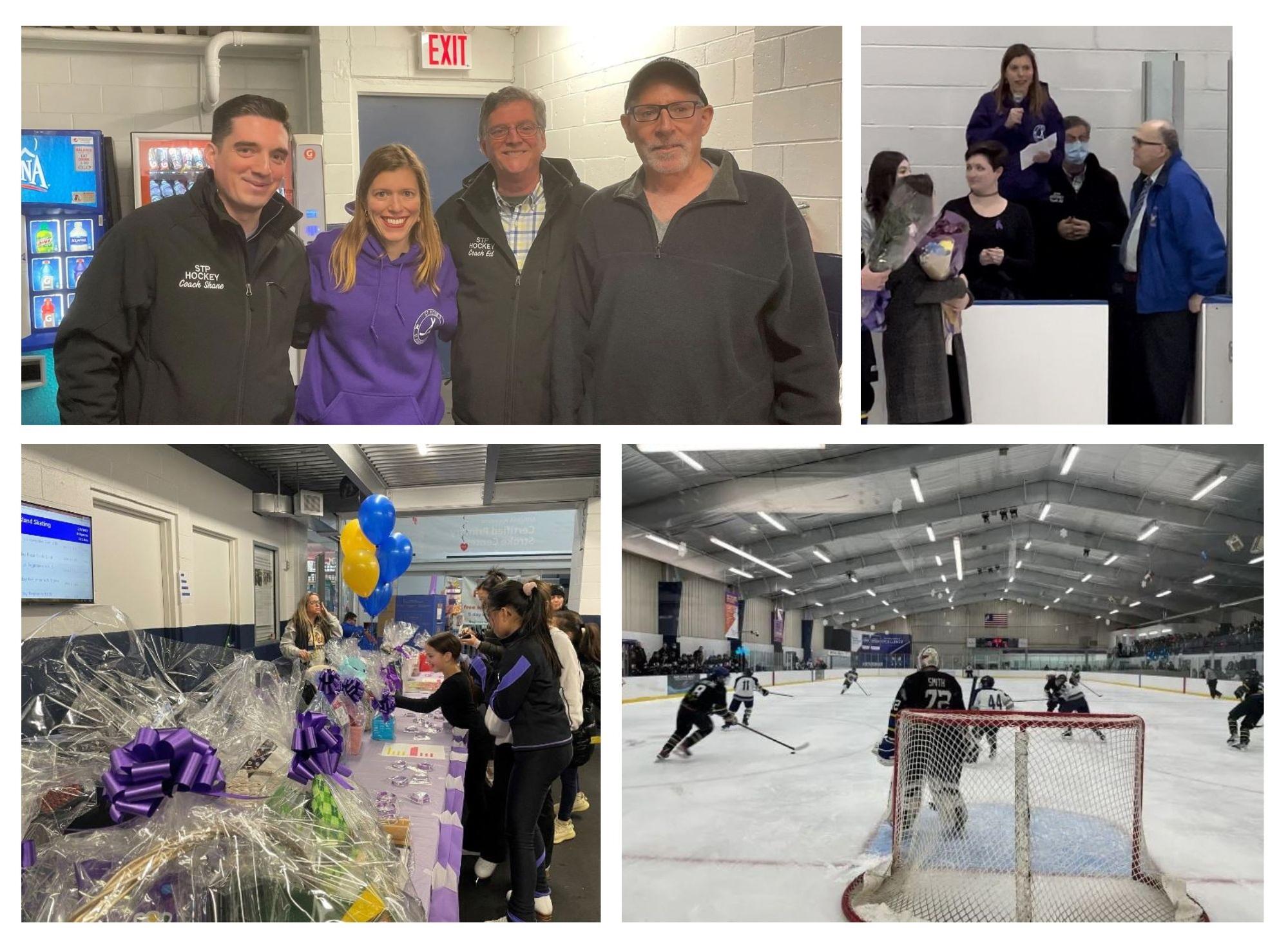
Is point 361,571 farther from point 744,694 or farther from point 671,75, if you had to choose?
point 671,75

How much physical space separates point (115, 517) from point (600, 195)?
1.51 metres

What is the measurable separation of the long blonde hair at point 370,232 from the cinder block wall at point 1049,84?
4.00ft

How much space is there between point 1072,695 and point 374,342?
6.93ft

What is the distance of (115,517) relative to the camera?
8.83 ft

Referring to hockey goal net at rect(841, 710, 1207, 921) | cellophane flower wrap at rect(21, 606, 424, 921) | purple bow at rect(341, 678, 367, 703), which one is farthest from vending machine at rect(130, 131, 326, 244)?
hockey goal net at rect(841, 710, 1207, 921)

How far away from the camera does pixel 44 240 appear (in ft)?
8.54

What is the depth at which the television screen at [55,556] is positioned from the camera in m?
2.53

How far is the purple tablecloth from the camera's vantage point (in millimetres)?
2441

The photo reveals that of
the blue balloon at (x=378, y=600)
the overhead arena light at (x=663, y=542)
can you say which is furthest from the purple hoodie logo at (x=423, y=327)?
the overhead arena light at (x=663, y=542)

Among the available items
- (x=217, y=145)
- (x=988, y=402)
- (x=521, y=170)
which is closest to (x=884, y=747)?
(x=988, y=402)

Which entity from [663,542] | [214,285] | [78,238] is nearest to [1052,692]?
[663,542]

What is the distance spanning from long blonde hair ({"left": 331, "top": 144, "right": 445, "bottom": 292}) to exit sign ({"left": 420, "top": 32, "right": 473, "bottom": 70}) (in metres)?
0.25

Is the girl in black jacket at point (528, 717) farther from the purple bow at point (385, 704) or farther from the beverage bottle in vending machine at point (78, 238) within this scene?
the beverage bottle in vending machine at point (78, 238)

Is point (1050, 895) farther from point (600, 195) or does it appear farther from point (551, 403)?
point (600, 195)
